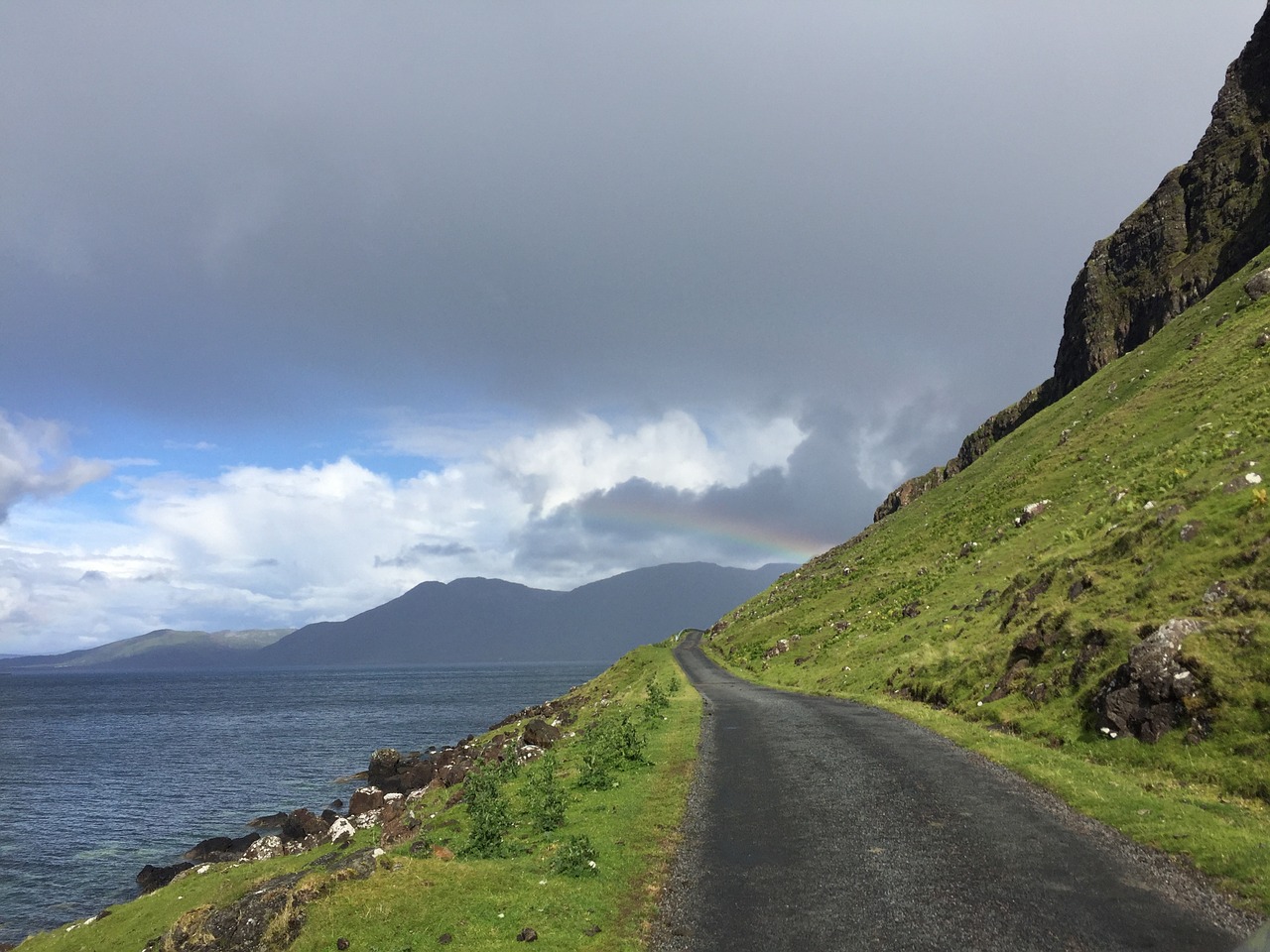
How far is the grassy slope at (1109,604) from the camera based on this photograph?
17.4 meters

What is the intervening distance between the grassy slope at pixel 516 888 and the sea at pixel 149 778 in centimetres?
1726

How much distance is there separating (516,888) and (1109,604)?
2548 cm

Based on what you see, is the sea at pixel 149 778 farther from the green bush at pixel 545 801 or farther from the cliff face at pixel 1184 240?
the cliff face at pixel 1184 240

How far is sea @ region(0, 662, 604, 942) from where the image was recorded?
128ft

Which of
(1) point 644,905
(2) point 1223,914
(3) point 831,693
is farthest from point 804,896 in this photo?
(3) point 831,693

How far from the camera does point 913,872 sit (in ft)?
44.9

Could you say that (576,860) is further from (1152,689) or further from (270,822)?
(270,822)

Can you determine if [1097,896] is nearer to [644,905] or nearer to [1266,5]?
[644,905]

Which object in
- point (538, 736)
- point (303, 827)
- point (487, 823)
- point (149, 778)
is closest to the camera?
point (487, 823)

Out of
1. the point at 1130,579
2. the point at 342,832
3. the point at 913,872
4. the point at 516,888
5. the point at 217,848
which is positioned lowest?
the point at 217,848

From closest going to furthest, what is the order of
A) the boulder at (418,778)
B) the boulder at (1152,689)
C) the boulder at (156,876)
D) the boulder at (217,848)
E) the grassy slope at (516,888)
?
the grassy slope at (516,888) → the boulder at (1152,689) → the boulder at (156,876) → the boulder at (217,848) → the boulder at (418,778)

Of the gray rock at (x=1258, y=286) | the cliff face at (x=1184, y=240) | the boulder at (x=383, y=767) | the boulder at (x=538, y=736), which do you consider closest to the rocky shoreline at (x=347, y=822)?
the boulder at (x=538, y=736)

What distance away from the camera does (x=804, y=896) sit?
12805 millimetres

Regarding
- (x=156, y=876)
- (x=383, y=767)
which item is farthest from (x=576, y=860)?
(x=383, y=767)
